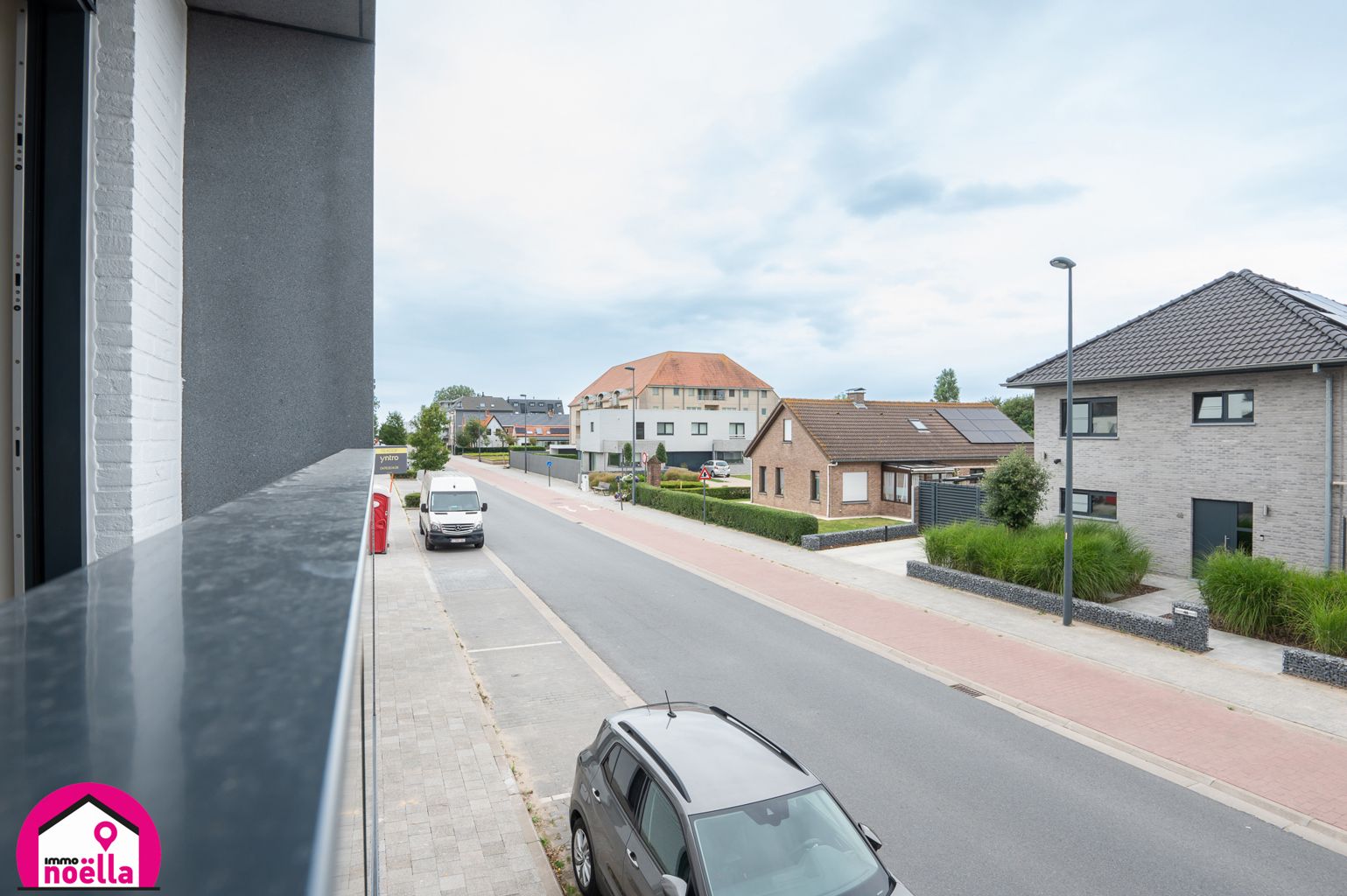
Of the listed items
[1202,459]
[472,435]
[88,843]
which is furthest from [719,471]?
[88,843]

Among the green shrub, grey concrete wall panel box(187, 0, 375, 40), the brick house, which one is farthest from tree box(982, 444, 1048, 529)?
grey concrete wall panel box(187, 0, 375, 40)

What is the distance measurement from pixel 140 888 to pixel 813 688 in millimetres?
11057

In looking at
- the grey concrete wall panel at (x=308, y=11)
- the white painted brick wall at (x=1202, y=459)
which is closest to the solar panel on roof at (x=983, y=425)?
the white painted brick wall at (x=1202, y=459)

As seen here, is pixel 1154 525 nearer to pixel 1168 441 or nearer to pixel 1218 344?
pixel 1168 441

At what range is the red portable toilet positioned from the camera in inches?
84.6

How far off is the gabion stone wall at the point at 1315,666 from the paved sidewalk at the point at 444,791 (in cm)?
1150

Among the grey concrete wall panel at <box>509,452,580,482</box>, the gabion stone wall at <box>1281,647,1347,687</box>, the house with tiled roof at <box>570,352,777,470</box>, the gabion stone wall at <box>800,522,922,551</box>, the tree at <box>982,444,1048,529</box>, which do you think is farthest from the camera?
the house with tiled roof at <box>570,352,777,470</box>

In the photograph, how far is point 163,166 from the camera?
11.3 ft

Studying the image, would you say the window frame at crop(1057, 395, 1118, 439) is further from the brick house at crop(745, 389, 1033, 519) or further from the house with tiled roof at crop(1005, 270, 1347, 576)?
the brick house at crop(745, 389, 1033, 519)

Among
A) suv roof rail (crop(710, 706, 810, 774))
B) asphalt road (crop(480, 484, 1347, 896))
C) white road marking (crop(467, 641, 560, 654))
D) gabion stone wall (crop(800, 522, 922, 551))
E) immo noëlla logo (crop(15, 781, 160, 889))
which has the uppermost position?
immo noëlla logo (crop(15, 781, 160, 889))

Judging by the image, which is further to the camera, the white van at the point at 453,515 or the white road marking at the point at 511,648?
the white van at the point at 453,515

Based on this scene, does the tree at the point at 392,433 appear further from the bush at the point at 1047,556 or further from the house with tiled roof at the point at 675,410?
the bush at the point at 1047,556

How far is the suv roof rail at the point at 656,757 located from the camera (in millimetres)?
5453

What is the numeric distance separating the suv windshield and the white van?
18.2 m
